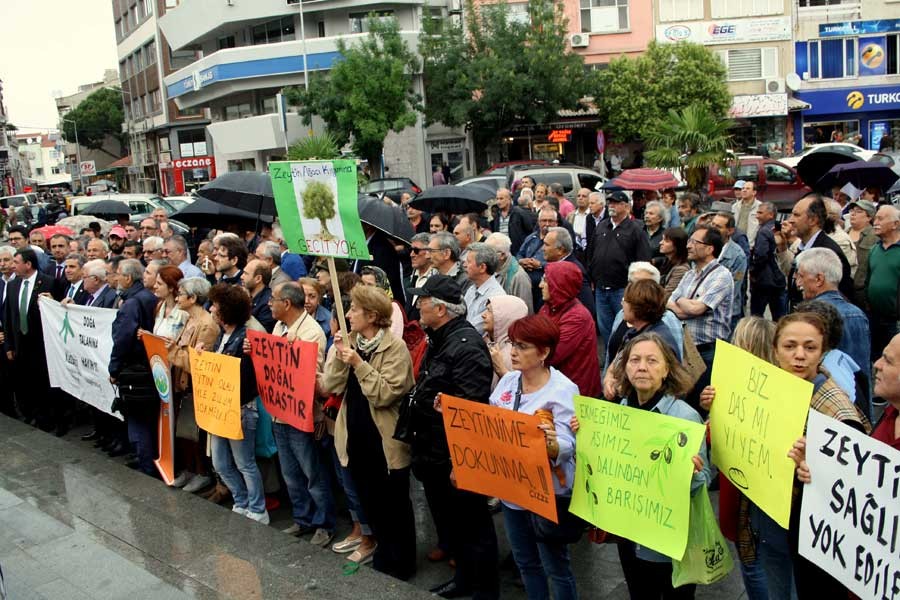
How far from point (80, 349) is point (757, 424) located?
23.2ft

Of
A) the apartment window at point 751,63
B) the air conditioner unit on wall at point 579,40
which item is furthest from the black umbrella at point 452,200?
the apartment window at point 751,63

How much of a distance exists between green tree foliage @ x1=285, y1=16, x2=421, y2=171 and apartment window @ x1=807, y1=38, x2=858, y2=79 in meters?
19.5

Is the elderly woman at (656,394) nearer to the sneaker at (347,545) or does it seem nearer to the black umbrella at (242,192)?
the sneaker at (347,545)

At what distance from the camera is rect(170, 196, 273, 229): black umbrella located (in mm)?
11164

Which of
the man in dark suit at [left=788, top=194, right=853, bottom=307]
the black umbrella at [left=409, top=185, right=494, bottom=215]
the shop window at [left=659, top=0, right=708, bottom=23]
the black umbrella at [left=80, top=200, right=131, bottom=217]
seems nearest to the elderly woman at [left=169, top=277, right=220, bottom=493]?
the man in dark suit at [left=788, top=194, right=853, bottom=307]

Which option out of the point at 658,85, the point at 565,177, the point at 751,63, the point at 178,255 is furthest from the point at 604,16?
the point at 178,255

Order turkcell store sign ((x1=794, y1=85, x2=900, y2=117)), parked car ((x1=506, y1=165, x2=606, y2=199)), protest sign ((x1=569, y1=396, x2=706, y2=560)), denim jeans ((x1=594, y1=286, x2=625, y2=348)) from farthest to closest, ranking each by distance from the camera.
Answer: turkcell store sign ((x1=794, y1=85, x2=900, y2=117))
parked car ((x1=506, y1=165, x2=606, y2=199))
denim jeans ((x1=594, y1=286, x2=625, y2=348))
protest sign ((x1=569, y1=396, x2=706, y2=560))

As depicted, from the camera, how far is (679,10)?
39.9 m

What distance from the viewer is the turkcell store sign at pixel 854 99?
40.5 m

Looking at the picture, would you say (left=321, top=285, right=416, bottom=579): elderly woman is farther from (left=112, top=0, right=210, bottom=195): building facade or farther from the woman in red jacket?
(left=112, top=0, right=210, bottom=195): building facade

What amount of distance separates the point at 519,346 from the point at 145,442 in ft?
15.4

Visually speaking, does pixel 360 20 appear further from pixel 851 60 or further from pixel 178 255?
pixel 178 255

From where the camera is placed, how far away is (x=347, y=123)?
3506 centimetres

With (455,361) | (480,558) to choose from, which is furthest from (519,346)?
(480,558)
